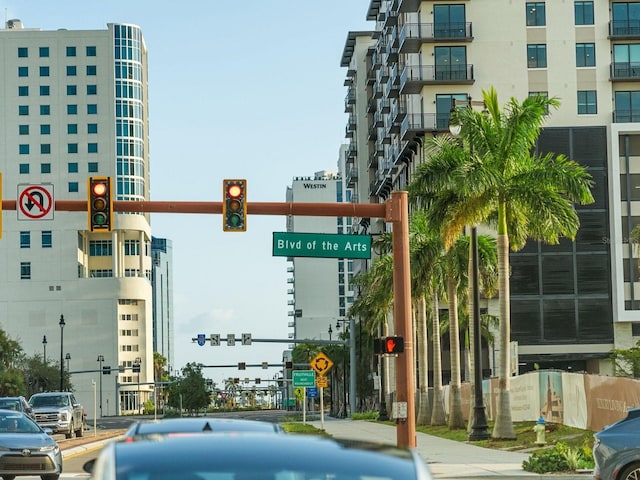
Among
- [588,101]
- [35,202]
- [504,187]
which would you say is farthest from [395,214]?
[588,101]

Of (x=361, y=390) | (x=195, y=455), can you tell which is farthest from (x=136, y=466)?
(x=361, y=390)

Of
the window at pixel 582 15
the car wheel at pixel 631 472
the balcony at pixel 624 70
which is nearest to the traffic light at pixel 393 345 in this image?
the car wheel at pixel 631 472

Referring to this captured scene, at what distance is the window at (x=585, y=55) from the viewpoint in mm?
90750

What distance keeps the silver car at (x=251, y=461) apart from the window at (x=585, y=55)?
87732mm

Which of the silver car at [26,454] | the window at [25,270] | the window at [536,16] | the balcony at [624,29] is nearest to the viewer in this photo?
the silver car at [26,454]

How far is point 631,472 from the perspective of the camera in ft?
52.9

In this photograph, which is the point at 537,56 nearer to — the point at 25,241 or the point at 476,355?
the point at 476,355

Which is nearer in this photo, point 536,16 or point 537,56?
point 537,56

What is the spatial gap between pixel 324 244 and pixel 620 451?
15807 mm

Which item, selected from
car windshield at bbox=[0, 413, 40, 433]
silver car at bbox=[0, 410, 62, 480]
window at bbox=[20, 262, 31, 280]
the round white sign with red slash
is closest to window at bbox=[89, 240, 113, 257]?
window at bbox=[20, 262, 31, 280]

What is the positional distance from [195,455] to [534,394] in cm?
4211

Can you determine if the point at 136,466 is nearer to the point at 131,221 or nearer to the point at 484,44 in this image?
the point at 484,44

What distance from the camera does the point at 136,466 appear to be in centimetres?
561

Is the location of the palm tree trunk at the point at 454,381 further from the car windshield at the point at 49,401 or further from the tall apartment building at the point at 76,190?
the tall apartment building at the point at 76,190
